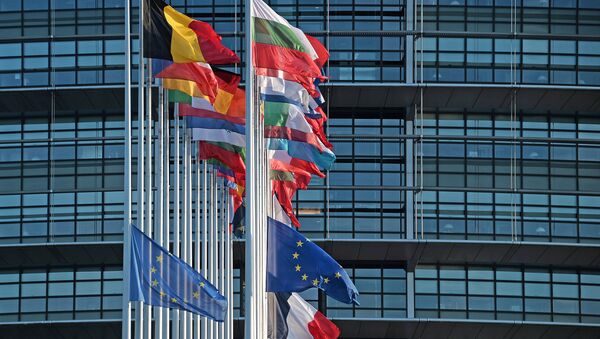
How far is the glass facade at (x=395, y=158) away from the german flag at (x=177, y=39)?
1180 inches

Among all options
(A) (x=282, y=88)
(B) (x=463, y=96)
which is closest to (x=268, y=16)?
(A) (x=282, y=88)

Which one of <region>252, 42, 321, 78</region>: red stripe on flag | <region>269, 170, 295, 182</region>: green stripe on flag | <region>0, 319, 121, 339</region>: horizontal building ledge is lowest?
<region>0, 319, 121, 339</region>: horizontal building ledge

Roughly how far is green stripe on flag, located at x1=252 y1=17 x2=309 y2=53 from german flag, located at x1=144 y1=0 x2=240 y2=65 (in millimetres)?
2482

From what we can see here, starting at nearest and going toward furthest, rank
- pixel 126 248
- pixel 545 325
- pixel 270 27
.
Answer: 1. pixel 126 248
2. pixel 270 27
3. pixel 545 325

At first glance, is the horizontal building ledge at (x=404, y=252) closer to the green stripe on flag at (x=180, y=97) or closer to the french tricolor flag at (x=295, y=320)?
the french tricolor flag at (x=295, y=320)

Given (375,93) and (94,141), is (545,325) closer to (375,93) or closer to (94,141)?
(375,93)

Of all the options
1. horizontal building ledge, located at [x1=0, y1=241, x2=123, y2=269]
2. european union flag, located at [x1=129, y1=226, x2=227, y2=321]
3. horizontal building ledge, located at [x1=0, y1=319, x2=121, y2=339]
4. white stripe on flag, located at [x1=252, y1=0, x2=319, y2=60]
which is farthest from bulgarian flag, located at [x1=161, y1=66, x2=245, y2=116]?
horizontal building ledge, located at [x1=0, y1=319, x2=121, y2=339]

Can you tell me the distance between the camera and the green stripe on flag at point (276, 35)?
38.6m

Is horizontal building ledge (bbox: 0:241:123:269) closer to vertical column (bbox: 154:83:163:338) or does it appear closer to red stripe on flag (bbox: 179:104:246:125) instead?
red stripe on flag (bbox: 179:104:246:125)

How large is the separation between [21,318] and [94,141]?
879 cm

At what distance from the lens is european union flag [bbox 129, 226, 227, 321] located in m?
35.1

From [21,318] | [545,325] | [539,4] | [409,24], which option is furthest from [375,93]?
[21,318]

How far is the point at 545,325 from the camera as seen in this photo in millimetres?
65438

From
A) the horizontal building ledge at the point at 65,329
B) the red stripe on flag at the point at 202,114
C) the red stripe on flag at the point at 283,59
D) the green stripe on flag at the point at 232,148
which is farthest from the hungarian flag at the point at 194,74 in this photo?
the horizontal building ledge at the point at 65,329
